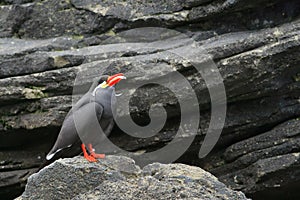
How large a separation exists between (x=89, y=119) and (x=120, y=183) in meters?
2.21

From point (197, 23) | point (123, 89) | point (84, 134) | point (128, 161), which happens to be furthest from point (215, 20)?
point (128, 161)

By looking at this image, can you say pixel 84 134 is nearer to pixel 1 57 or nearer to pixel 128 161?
pixel 128 161

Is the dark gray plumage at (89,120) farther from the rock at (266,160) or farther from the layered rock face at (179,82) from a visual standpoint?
the rock at (266,160)

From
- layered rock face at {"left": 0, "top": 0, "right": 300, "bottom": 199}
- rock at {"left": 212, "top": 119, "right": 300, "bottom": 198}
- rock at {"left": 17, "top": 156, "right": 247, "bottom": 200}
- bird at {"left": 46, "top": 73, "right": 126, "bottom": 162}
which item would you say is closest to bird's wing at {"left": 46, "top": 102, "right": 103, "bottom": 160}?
bird at {"left": 46, "top": 73, "right": 126, "bottom": 162}

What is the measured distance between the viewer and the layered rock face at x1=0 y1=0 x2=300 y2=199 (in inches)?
392

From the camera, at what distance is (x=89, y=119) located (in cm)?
847

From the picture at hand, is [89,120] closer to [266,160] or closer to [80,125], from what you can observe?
[80,125]

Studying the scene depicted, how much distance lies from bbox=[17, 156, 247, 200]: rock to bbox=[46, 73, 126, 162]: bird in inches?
68.6

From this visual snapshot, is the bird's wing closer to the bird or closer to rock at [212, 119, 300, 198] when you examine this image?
the bird

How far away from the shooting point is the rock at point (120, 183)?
6219 mm

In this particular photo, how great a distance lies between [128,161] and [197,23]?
4271 millimetres

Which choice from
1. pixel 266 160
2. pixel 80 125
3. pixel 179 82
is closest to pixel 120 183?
pixel 80 125

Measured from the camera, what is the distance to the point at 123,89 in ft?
33.4

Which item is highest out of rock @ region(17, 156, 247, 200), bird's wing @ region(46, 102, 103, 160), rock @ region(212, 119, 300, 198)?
rock @ region(17, 156, 247, 200)
